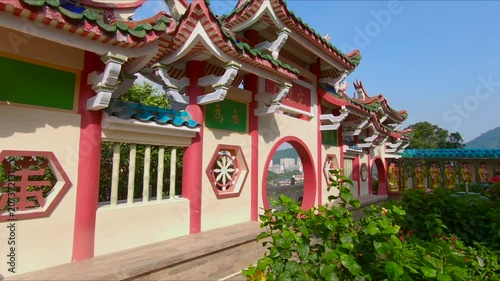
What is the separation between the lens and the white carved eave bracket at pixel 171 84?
428 cm

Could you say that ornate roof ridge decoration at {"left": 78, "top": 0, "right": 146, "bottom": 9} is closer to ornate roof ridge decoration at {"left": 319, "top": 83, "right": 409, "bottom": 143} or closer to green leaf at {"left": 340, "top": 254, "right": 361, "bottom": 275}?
green leaf at {"left": 340, "top": 254, "right": 361, "bottom": 275}

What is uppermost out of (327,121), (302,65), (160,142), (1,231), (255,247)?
(302,65)

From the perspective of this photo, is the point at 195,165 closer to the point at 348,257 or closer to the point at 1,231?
the point at 1,231

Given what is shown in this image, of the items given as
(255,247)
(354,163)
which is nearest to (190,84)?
(255,247)

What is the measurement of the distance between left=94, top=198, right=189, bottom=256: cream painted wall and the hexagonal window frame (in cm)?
48

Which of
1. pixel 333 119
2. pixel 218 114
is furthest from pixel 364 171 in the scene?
pixel 218 114

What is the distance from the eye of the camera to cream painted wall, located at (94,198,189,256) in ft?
11.4

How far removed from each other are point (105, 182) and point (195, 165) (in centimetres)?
528

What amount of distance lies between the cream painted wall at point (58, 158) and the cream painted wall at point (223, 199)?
1870 mm

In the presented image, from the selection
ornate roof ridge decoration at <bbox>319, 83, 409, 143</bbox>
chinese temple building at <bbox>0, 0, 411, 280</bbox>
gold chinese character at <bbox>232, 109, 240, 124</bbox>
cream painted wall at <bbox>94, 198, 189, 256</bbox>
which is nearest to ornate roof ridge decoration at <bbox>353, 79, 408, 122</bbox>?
ornate roof ridge decoration at <bbox>319, 83, 409, 143</bbox>

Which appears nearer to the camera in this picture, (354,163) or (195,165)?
(195,165)

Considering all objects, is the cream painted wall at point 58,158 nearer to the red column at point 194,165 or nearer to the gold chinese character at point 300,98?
the red column at point 194,165

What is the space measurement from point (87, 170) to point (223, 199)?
224 centimetres

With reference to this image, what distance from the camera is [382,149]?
14258 millimetres
